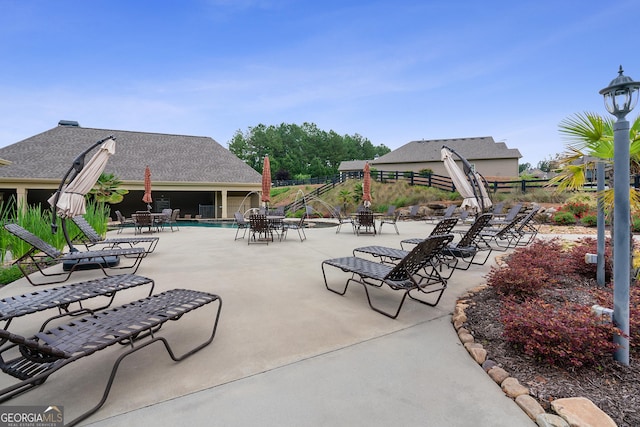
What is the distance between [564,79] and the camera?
14.7m

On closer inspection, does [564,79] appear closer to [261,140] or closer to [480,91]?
[480,91]

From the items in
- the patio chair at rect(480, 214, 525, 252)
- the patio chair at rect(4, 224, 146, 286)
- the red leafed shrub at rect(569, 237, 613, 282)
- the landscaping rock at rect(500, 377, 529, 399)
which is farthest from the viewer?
the patio chair at rect(480, 214, 525, 252)

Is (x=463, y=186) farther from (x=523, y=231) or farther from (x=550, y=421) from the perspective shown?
(x=550, y=421)

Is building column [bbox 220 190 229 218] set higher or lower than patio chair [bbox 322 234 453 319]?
higher

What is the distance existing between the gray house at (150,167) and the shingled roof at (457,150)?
801 inches

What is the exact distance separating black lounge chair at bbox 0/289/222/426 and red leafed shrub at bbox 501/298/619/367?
263cm

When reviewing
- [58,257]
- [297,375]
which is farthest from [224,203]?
[297,375]

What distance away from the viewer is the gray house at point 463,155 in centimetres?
3250

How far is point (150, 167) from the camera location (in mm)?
21312

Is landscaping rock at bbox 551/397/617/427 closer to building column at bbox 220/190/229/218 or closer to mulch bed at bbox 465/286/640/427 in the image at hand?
mulch bed at bbox 465/286/640/427

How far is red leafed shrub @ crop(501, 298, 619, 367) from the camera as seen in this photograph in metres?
2.07

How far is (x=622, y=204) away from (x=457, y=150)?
36.9 m

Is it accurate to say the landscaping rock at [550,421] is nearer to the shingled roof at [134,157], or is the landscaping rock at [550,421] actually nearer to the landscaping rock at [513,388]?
the landscaping rock at [513,388]

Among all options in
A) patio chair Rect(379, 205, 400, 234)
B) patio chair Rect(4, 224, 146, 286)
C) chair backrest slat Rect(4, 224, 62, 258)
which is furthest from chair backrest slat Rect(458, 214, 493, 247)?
chair backrest slat Rect(4, 224, 62, 258)
